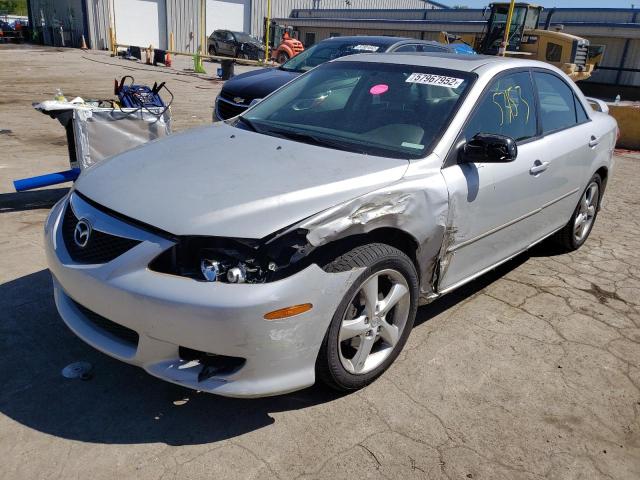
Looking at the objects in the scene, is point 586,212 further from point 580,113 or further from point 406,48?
point 406,48

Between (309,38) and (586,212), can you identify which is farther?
(309,38)

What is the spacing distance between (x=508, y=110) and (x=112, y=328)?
9.24 ft

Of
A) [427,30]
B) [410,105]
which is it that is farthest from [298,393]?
[427,30]

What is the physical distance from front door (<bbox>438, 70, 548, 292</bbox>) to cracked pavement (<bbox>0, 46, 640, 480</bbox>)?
0.48m

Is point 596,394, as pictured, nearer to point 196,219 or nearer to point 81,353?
point 196,219

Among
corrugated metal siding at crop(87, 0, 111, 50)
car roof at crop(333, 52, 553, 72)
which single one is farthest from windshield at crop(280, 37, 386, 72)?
corrugated metal siding at crop(87, 0, 111, 50)

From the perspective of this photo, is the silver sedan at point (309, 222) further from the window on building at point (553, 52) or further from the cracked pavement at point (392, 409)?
the window on building at point (553, 52)

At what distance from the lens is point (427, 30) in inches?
1168

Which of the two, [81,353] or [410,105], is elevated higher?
[410,105]

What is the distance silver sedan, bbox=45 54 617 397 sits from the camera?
2283 millimetres

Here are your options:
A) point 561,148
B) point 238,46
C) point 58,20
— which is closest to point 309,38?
point 238,46

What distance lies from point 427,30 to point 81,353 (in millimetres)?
30166

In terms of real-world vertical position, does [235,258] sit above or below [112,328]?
above

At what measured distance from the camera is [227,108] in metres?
7.21
